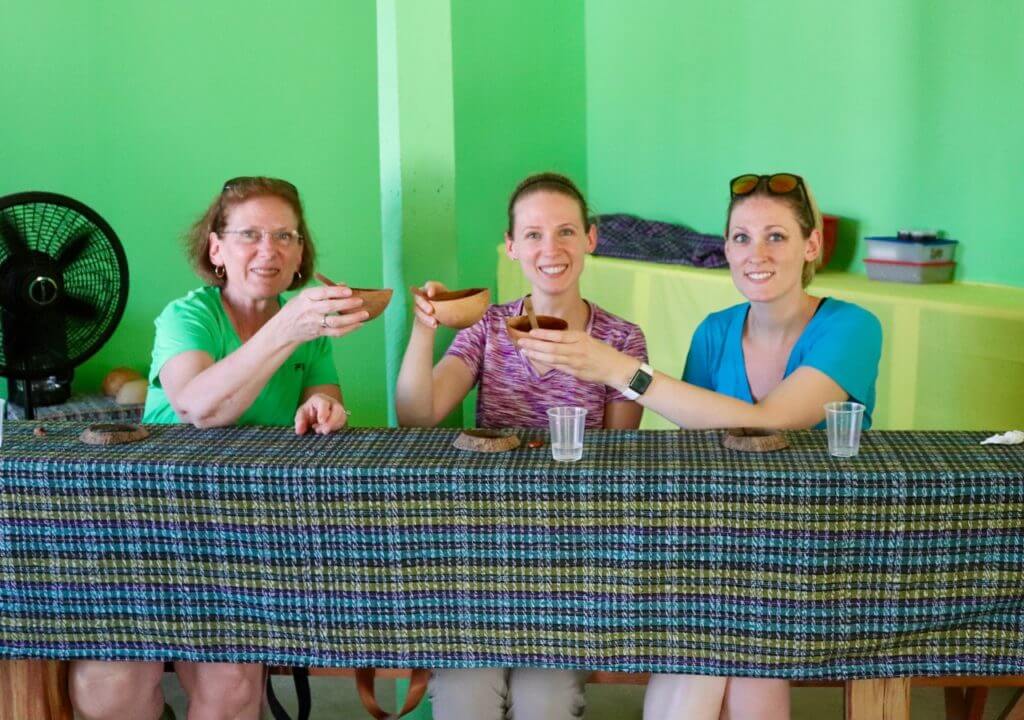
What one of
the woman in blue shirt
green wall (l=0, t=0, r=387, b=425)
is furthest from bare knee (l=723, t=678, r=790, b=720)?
green wall (l=0, t=0, r=387, b=425)

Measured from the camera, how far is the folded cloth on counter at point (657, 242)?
13.9 ft

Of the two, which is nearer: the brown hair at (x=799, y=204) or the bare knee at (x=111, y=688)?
the bare knee at (x=111, y=688)

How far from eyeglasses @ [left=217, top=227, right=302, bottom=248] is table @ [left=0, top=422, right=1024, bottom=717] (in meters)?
0.67

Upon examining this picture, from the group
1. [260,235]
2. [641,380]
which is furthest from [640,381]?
[260,235]

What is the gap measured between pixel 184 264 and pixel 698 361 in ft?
8.89

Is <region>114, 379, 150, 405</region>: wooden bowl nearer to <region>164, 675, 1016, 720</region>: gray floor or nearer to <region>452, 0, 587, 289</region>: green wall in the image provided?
<region>164, 675, 1016, 720</region>: gray floor

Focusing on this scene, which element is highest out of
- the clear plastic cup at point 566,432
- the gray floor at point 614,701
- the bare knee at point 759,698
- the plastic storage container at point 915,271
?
the plastic storage container at point 915,271

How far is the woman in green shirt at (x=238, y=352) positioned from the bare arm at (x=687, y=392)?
386mm

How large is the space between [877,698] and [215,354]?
4.96ft

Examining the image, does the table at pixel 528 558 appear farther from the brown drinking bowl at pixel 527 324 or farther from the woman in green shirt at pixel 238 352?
the brown drinking bowl at pixel 527 324

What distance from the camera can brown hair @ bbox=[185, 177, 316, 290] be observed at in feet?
8.93

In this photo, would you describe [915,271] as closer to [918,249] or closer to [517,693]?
[918,249]

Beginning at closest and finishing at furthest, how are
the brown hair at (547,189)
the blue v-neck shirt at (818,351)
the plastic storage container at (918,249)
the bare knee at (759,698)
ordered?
1. the bare knee at (759,698)
2. the blue v-neck shirt at (818,351)
3. the brown hair at (547,189)
4. the plastic storage container at (918,249)

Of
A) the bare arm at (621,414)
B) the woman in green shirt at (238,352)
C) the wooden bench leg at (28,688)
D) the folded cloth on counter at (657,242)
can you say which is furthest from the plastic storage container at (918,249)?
the wooden bench leg at (28,688)
